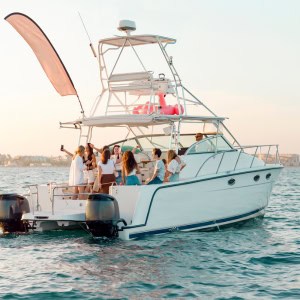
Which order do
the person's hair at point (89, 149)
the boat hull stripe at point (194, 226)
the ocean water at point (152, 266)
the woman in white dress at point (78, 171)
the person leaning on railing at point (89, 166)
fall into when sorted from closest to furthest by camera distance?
the ocean water at point (152, 266) < the boat hull stripe at point (194, 226) < the woman in white dress at point (78, 171) < the person leaning on railing at point (89, 166) < the person's hair at point (89, 149)

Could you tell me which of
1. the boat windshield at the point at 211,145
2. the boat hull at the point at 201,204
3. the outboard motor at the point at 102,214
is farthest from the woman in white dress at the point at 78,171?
the boat windshield at the point at 211,145

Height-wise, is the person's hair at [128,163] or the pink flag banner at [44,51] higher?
the pink flag banner at [44,51]

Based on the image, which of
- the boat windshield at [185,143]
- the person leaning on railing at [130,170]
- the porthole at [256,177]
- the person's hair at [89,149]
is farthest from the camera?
the porthole at [256,177]

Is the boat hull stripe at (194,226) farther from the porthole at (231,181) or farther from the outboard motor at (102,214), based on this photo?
the porthole at (231,181)

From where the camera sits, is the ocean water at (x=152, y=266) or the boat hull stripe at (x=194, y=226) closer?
the ocean water at (x=152, y=266)

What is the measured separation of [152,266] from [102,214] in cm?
198

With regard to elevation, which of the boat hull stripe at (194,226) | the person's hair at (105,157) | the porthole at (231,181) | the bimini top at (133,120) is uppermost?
the bimini top at (133,120)

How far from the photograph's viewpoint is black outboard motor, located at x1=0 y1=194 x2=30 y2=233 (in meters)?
12.6

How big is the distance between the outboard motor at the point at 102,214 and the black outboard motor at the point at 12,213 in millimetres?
1938

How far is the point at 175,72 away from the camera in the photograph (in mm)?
14203

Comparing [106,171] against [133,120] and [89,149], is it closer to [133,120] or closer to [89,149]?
[89,149]

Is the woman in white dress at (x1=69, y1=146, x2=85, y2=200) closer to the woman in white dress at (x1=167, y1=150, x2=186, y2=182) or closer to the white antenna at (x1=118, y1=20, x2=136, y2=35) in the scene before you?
the woman in white dress at (x1=167, y1=150, x2=186, y2=182)

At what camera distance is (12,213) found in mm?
12586

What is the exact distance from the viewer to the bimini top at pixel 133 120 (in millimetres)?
12995
